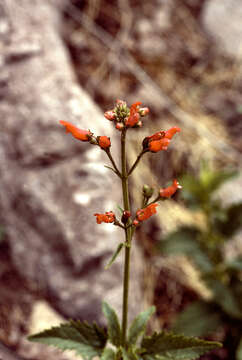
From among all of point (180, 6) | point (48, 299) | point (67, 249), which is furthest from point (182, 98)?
point (48, 299)

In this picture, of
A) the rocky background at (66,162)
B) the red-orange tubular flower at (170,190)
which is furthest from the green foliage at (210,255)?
the red-orange tubular flower at (170,190)

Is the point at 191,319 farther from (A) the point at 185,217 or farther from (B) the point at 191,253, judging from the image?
(A) the point at 185,217

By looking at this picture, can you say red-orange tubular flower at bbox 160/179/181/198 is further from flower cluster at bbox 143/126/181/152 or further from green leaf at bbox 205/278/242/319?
green leaf at bbox 205/278/242/319

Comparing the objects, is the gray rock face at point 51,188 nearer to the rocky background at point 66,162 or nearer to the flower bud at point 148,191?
the rocky background at point 66,162

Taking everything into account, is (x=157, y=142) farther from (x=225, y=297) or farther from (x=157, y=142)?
(x=225, y=297)

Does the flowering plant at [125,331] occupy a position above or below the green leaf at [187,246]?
below

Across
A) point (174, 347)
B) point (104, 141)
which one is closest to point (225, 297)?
point (174, 347)

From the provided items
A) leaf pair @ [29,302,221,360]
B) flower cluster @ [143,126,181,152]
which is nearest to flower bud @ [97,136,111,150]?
flower cluster @ [143,126,181,152]
